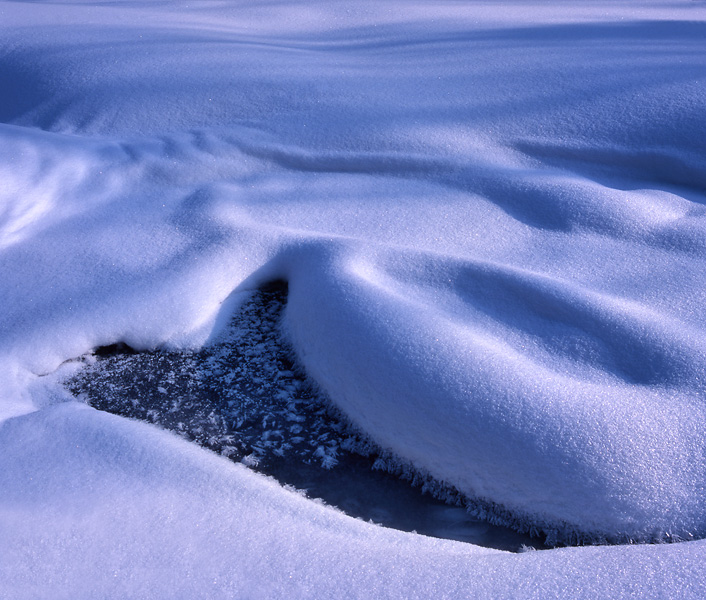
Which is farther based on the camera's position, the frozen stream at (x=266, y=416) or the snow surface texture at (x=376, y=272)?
the frozen stream at (x=266, y=416)

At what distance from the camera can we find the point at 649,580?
28.7 inches

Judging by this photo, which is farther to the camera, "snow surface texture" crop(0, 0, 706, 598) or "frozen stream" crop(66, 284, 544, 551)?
"frozen stream" crop(66, 284, 544, 551)

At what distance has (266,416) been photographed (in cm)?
109

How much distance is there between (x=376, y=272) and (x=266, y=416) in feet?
1.18

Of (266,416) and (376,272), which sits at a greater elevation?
(376,272)

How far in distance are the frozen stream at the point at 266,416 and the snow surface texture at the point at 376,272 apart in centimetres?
4

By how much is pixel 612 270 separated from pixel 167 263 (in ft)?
2.98

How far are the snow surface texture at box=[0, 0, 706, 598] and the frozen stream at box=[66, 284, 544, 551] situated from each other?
39 mm

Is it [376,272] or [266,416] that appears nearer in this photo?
[266,416]

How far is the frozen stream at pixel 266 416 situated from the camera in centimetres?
94

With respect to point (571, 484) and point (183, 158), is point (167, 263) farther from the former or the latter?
point (571, 484)

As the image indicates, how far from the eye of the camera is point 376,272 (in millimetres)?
1256

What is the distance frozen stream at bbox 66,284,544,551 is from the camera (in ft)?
3.09

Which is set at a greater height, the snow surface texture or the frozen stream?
the snow surface texture
